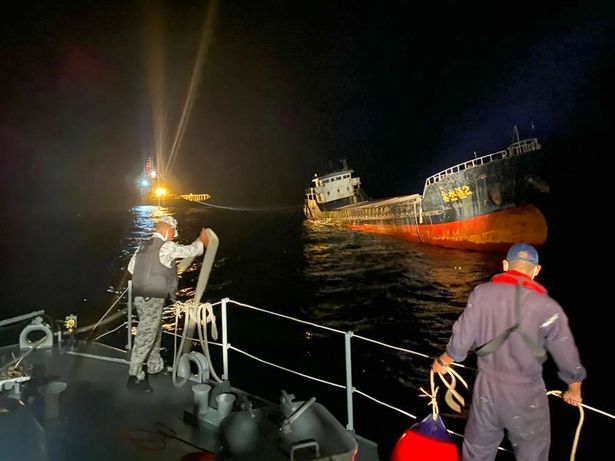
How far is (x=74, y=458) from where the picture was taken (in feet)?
11.4

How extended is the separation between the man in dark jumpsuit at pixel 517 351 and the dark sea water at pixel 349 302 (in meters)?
1.37

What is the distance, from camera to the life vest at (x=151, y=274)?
461 cm

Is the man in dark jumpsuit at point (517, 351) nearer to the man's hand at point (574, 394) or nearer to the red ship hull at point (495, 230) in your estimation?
the man's hand at point (574, 394)

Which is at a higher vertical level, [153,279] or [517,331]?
[153,279]

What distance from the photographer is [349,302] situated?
763 inches

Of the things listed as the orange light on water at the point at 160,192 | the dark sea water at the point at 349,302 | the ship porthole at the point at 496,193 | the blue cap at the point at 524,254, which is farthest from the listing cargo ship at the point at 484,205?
Answer: the orange light on water at the point at 160,192

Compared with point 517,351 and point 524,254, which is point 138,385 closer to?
point 517,351

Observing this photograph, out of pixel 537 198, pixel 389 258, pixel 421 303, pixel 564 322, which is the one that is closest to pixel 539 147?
pixel 537 198

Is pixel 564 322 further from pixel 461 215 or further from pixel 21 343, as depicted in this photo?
pixel 461 215

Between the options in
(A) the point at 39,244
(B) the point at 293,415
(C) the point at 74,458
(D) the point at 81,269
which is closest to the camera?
(C) the point at 74,458

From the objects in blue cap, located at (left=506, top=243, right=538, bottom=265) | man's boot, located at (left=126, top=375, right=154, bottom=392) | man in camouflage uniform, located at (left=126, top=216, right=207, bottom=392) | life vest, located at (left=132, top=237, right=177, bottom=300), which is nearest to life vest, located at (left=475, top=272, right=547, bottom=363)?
blue cap, located at (left=506, top=243, right=538, bottom=265)

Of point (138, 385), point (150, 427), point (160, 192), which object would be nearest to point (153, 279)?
point (138, 385)

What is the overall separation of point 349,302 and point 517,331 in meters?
16.6

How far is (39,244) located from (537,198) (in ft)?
146
